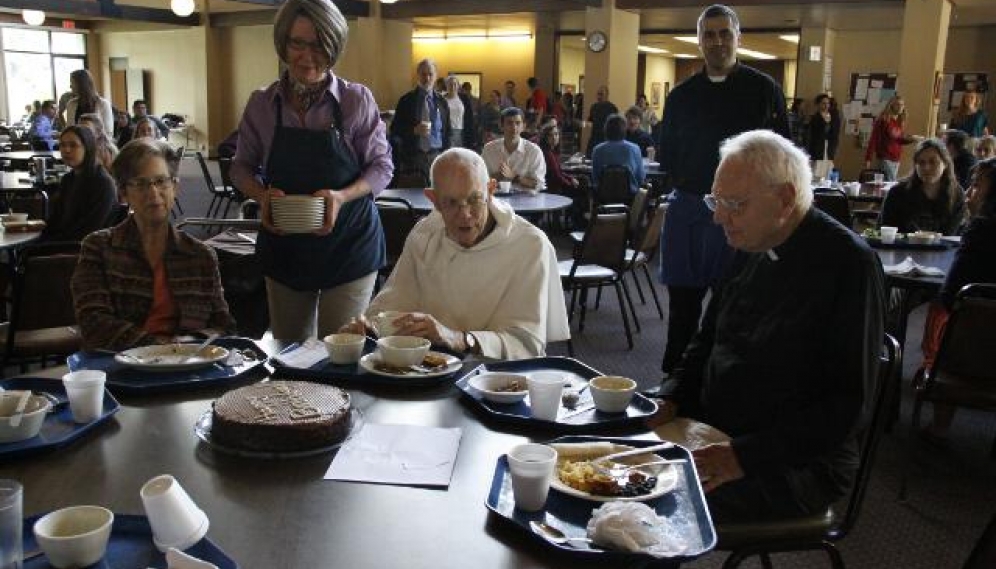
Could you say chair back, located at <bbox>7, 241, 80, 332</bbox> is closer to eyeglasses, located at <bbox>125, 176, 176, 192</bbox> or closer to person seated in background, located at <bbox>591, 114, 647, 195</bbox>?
eyeglasses, located at <bbox>125, 176, 176, 192</bbox>

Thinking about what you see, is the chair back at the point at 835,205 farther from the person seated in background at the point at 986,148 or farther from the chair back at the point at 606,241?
the person seated in background at the point at 986,148

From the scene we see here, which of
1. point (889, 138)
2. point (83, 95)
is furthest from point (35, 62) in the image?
point (889, 138)

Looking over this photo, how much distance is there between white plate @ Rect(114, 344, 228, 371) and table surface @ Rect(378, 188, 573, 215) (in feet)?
10.8

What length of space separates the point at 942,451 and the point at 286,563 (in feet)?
11.1

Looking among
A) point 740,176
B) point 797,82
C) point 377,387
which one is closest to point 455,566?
point 377,387

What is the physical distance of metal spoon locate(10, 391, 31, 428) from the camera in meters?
1.52

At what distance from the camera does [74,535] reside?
1127 mm

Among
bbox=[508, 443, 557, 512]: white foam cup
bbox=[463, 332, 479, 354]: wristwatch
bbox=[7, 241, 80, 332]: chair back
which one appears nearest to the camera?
bbox=[508, 443, 557, 512]: white foam cup

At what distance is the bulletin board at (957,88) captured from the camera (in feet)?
51.1

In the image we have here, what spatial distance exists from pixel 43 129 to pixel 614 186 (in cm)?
949

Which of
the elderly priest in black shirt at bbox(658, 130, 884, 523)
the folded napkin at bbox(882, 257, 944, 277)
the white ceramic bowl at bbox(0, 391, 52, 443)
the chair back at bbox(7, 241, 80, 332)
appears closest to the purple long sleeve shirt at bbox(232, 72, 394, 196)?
the chair back at bbox(7, 241, 80, 332)

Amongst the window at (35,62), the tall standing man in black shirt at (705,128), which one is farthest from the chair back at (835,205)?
the window at (35,62)

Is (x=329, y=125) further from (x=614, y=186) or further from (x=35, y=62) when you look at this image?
(x=35, y=62)

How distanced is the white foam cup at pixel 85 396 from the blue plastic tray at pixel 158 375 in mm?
162
